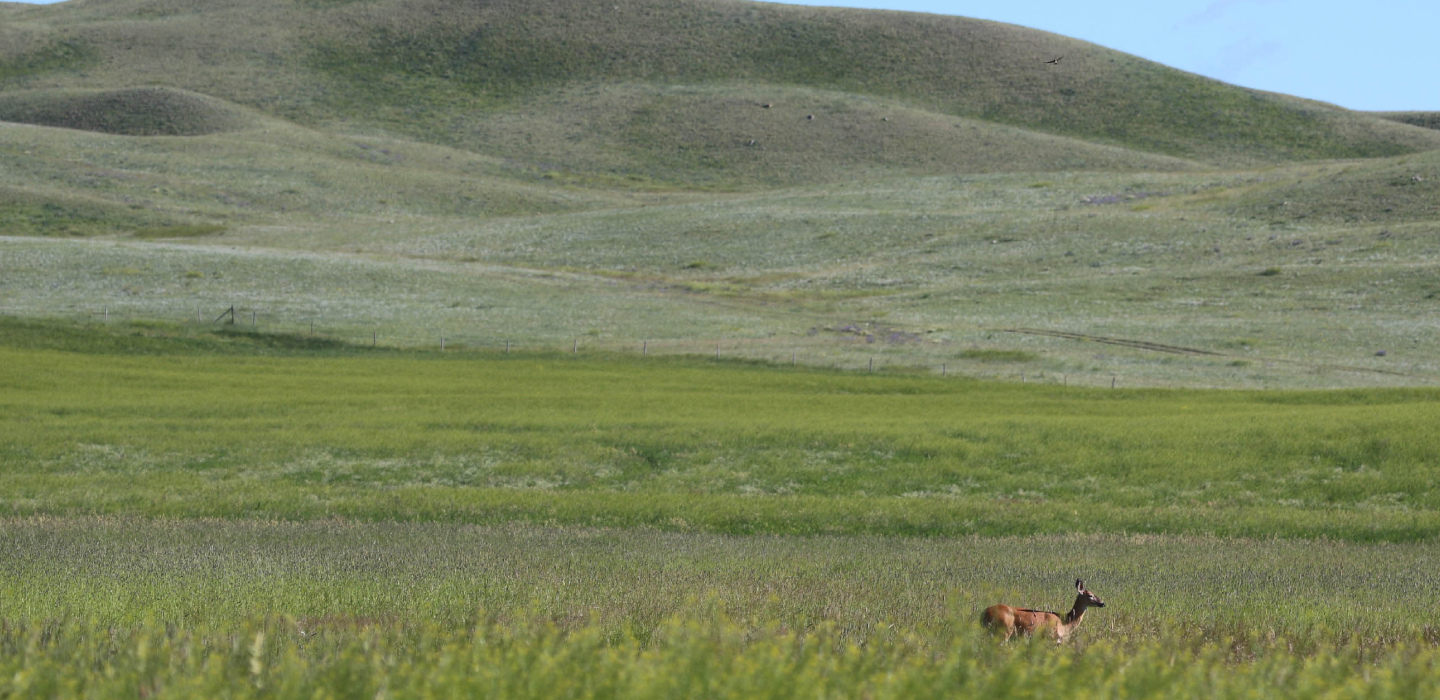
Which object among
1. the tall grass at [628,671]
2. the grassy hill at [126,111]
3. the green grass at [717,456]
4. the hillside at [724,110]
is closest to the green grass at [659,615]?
the tall grass at [628,671]

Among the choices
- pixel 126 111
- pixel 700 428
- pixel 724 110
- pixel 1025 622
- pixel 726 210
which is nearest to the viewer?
pixel 1025 622

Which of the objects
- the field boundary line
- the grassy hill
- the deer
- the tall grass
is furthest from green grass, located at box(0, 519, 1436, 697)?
the grassy hill

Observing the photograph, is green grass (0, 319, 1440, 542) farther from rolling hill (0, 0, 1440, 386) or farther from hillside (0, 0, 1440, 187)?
hillside (0, 0, 1440, 187)

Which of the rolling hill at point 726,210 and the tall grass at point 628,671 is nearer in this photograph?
the tall grass at point 628,671

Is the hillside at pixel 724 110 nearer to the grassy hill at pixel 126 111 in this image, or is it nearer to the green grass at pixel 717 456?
the grassy hill at pixel 126 111

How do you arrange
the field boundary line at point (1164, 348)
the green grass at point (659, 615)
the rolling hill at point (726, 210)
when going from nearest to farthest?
the green grass at point (659, 615) → the field boundary line at point (1164, 348) → the rolling hill at point (726, 210)

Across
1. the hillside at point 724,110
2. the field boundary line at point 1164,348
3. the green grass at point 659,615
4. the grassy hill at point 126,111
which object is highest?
the hillside at point 724,110

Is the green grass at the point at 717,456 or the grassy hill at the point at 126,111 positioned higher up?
the grassy hill at the point at 126,111

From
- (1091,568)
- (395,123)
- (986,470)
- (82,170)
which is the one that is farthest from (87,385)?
(395,123)

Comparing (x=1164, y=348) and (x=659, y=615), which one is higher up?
(x=659, y=615)

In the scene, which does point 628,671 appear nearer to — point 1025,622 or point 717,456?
point 1025,622

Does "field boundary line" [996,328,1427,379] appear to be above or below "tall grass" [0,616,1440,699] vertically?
below

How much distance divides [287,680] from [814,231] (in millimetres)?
95346

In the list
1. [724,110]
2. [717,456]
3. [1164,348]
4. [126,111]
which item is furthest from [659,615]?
[724,110]
